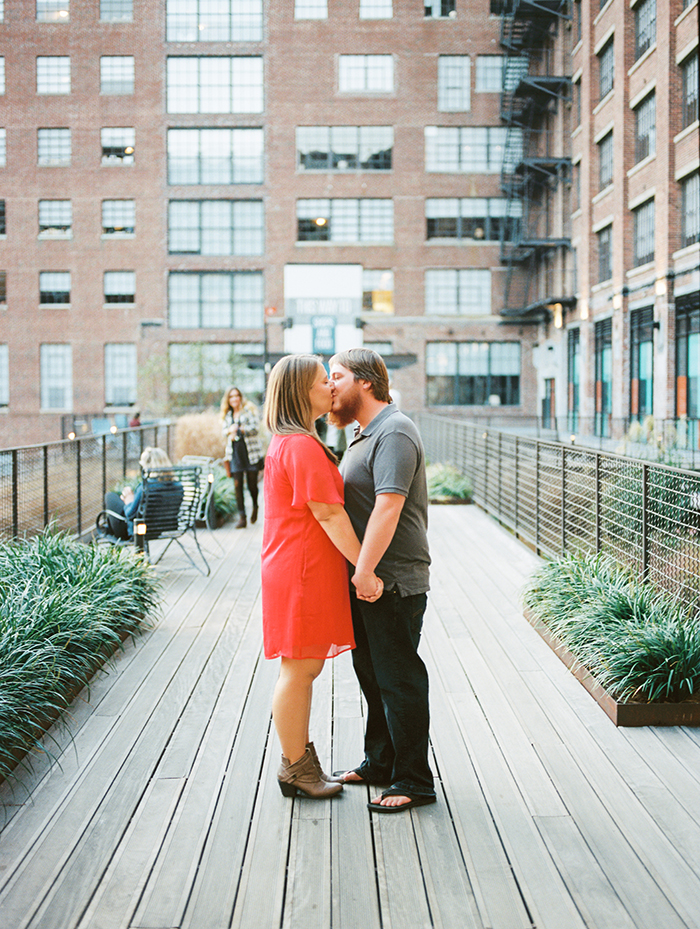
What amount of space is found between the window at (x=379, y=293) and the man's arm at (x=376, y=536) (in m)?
36.1

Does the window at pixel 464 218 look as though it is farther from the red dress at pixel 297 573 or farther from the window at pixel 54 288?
the red dress at pixel 297 573

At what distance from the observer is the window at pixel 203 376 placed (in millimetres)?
36312

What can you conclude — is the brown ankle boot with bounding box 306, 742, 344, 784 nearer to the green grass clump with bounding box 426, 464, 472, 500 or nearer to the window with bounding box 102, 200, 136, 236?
the green grass clump with bounding box 426, 464, 472, 500

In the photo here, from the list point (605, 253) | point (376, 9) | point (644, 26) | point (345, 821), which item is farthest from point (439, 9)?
point (345, 821)

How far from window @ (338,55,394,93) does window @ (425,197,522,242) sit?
5440 millimetres

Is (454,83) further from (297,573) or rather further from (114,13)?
(297,573)

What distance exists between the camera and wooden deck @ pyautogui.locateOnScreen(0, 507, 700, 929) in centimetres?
276

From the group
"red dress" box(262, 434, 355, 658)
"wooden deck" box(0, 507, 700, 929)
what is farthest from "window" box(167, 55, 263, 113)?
"red dress" box(262, 434, 355, 658)

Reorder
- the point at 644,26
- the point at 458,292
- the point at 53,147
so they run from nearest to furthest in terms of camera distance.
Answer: the point at 644,26 → the point at 53,147 → the point at 458,292

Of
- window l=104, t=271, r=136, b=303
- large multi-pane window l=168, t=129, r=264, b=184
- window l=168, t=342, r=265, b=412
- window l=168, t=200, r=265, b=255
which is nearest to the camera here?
window l=168, t=342, r=265, b=412

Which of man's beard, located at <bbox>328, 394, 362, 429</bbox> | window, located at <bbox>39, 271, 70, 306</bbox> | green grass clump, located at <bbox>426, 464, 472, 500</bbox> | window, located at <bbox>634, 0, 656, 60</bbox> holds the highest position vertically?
window, located at <bbox>634, 0, 656, 60</bbox>

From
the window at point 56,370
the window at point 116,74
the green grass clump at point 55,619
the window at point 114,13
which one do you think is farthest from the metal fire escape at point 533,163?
the green grass clump at point 55,619

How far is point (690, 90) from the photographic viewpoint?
74.5 feet

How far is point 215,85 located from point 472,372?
17.0 m
